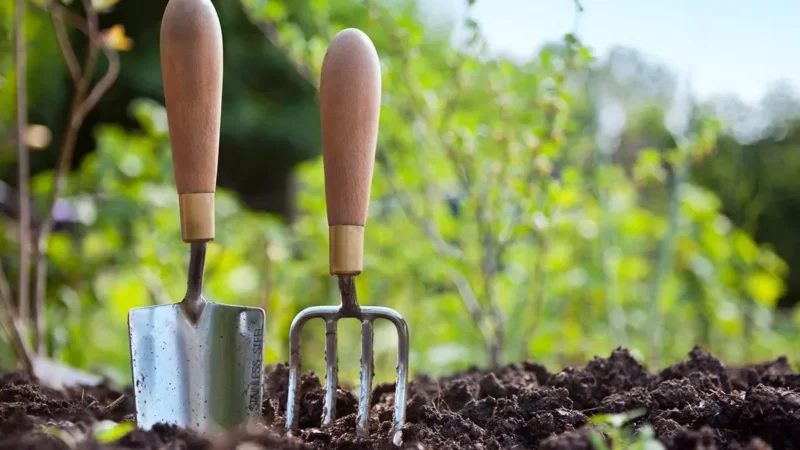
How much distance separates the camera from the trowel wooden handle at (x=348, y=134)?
3.51ft

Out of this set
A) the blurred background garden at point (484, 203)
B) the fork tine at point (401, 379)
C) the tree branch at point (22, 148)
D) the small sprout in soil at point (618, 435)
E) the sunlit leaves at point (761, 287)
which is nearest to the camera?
the small sprout in soil at point (618, 435)

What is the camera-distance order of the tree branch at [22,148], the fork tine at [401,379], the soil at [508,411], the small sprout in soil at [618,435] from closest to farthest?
the small sprout in soil at [618,435] < the soil at [508,411] < the fork tine at [401,379] < the tree branch at [22,148]

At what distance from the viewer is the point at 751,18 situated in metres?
2.78

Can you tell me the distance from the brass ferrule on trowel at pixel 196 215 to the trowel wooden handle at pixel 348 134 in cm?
19

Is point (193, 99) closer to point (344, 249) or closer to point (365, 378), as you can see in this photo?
point (344, 249)

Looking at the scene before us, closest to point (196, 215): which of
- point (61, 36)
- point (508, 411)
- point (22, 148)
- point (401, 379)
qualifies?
point (401, 379)

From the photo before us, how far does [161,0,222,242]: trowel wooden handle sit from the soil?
0.33 m

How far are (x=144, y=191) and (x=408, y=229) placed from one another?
3.19ft

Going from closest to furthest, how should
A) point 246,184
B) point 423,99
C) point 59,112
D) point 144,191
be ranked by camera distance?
point 423,99
point 144,191
point 59,112
point 246,184

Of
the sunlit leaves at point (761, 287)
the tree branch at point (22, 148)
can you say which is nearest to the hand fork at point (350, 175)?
the tree branch at point (22, 148)

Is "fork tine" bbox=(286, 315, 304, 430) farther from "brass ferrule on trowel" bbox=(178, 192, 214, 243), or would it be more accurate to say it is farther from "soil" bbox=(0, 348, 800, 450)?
"brass ferrule on trowel" bbox=(178, 192, 214, 243)

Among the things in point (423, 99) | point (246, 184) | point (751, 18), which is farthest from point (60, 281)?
point (246, 184)

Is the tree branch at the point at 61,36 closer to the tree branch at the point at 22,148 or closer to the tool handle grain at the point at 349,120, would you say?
the tree branch at the point at 22,148

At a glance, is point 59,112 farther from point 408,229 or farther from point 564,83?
point 564,83
